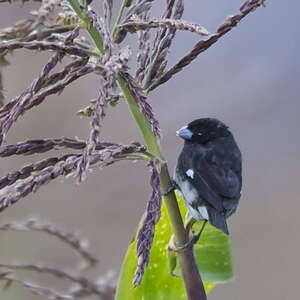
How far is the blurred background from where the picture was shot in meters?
3.13

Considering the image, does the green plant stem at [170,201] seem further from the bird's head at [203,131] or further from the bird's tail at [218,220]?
the bird's head at [203,131]

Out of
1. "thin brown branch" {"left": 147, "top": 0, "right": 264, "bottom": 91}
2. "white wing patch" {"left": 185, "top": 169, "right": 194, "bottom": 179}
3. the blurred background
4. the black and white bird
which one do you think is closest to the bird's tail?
the black and white bird

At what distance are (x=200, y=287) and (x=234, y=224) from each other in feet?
9.30

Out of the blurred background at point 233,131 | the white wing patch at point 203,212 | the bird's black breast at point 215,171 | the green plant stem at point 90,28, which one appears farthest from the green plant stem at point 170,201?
the blurred background at point 233,131

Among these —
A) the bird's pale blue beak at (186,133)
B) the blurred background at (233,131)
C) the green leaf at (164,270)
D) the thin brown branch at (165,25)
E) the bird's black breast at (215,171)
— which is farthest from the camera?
the blurred background at (233,131)

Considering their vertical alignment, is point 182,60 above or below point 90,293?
above

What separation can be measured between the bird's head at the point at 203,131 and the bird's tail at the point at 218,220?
0.23 m

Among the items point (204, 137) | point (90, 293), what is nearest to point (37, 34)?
point (90, 293)

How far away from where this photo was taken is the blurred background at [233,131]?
3.13 m

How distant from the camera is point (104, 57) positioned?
0.60m

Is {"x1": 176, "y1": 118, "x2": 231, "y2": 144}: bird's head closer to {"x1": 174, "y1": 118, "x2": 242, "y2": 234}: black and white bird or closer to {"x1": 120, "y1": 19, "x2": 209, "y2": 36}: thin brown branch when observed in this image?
{"x1": 174, "y1": 118, "x2": 242, "y2": 234}: black and white bird

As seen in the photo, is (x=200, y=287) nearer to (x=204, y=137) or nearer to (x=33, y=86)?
(x=33, y=86)

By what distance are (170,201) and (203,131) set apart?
501 mm

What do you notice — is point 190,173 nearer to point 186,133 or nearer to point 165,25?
point 186,133
